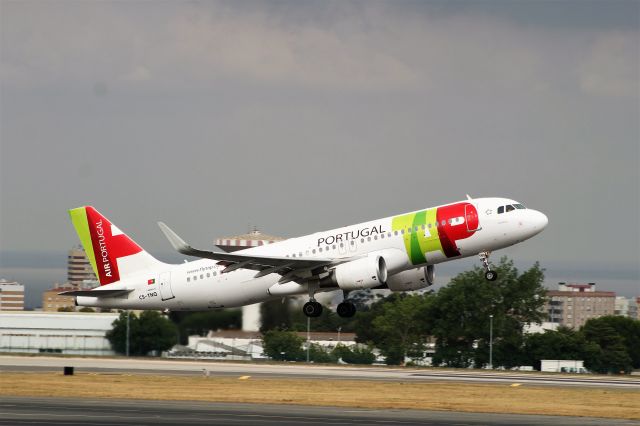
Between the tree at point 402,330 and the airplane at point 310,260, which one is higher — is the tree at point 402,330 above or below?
below

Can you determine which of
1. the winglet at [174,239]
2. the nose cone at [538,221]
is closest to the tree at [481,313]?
the nose cone at [538,221]

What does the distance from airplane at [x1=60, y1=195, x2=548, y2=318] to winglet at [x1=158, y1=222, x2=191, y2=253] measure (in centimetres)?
5

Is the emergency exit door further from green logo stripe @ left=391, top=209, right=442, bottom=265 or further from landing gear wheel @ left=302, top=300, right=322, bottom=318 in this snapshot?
green logo stripe @ left=391, top=209, right=442, bottom=265

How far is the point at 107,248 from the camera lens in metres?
62.9

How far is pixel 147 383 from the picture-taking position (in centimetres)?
5488

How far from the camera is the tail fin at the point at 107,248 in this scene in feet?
204

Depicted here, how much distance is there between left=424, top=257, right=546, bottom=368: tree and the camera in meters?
97.2

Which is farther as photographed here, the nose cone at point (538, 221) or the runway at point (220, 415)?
the nose cone at point (538, 221)

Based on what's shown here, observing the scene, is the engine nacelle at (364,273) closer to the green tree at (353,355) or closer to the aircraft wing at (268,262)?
the aircraft wing at (268,262)

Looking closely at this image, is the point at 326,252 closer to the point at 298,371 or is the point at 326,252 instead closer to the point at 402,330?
the point at 298,371

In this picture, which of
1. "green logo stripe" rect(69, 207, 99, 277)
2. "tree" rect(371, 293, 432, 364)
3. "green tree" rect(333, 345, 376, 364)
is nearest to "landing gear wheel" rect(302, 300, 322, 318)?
"green logo stripe" rect(69, 207, 99, 277)

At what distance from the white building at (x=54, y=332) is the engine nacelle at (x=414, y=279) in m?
28.2

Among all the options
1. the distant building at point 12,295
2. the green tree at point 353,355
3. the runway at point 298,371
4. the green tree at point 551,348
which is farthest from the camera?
the distant building at point 12,295

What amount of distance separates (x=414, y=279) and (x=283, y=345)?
2361cm
